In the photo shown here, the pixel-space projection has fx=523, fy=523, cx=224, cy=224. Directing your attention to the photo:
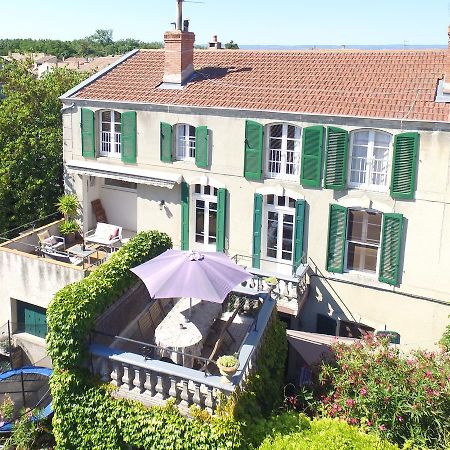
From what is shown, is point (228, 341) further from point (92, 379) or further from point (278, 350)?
point (92, 379)

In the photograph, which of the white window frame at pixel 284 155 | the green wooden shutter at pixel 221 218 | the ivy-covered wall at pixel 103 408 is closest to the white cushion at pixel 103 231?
the green wooden shutter at pixel 221 218

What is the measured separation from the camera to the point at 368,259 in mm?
19625

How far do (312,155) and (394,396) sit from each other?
9.68 meters

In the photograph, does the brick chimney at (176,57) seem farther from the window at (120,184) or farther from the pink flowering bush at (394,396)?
the pink flowering bush at (394,396)

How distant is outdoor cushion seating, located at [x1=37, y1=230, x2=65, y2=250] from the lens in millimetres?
23283

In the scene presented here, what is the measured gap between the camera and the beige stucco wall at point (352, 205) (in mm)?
17908

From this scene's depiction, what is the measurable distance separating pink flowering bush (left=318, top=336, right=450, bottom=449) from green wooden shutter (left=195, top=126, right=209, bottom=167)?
10540 millimetres

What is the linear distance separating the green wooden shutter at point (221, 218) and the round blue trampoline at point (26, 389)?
322 inches

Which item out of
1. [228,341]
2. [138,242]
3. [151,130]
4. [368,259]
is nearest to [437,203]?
[368,259]

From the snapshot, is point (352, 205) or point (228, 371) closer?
point (228, 371)

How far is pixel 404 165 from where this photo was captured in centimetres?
1792

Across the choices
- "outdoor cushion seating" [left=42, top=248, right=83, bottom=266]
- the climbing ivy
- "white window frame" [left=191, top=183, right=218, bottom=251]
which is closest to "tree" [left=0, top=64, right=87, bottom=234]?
"outdoor cushion seating" [left=42, top=248, right=83, bottom=266]

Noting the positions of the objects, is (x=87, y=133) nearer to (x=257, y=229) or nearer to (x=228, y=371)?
(x=257, y=229)

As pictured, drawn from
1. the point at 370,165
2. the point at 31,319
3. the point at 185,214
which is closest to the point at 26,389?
the point at 31,319
